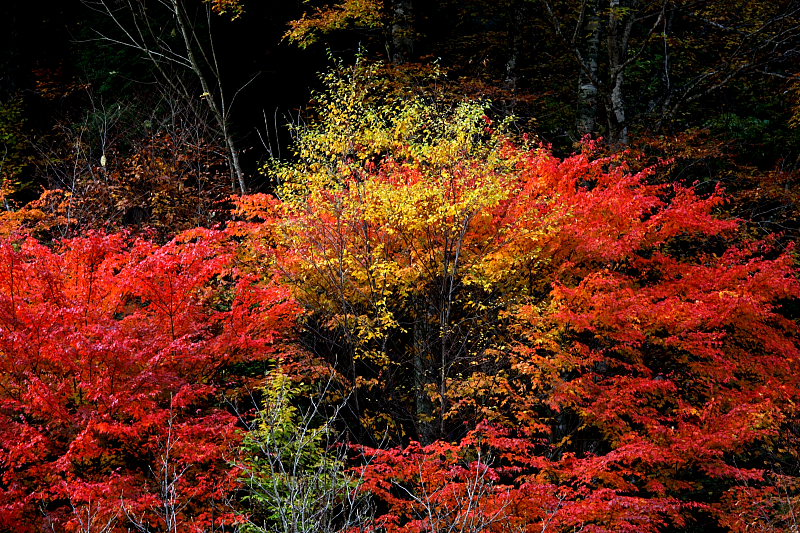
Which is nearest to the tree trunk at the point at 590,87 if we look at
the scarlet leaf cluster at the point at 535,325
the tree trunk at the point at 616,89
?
the tree trunk at the point at 616,89

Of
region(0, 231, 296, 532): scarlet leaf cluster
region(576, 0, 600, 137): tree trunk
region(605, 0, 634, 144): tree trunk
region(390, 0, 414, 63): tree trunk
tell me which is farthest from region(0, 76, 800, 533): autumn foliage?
region(390, 0, 414, 63): tree trunk

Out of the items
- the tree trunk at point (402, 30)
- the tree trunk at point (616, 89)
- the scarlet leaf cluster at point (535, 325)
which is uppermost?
the tree trunk at point (402, 30)

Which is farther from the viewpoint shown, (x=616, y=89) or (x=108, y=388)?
(x=616, y=89)

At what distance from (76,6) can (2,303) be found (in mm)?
19924

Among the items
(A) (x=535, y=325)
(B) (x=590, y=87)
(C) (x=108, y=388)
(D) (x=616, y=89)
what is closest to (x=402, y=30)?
(B) (x=590, y=87)

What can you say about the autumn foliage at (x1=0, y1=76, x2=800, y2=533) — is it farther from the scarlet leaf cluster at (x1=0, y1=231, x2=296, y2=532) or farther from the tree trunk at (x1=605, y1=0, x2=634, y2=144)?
the tree trunk at (x1=605, y1=0, x2=634, y2=144)

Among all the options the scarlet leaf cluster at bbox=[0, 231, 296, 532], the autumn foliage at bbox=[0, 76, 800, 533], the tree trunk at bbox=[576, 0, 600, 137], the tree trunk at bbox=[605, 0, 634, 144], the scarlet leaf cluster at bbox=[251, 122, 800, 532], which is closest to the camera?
the scarlet leaf cluster at bbox=[0, 231, 296, 532]

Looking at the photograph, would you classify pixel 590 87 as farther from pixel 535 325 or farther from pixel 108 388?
pixel 108 388

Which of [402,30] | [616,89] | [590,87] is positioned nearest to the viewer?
[616,89]

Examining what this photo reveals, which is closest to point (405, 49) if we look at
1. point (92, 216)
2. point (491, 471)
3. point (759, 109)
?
point (92, 216)

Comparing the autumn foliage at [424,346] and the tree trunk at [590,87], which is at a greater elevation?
the tree trunk at [590,87]

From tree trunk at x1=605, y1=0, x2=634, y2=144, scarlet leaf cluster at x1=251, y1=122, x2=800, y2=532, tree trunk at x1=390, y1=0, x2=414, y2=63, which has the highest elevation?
tree trunk at x1=390, y1=0, x2=414, y2=63

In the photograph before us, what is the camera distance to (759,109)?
71.8ft

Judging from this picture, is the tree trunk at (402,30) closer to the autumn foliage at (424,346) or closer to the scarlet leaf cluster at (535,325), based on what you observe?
the autumn foliage at (424,346)
